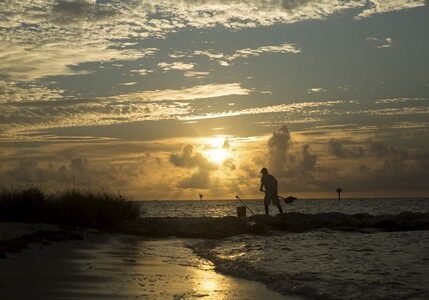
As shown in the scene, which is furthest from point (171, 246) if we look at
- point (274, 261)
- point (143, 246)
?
point (274, 261)

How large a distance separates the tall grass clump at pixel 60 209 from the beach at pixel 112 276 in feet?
23.7

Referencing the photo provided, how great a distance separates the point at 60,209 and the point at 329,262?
44.8ft

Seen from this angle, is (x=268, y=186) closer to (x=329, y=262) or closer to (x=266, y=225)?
(x=266, y=225)

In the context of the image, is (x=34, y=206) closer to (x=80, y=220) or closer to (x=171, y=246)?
(x=80, y=220)

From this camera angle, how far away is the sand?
9.37 m

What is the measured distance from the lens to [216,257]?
1602cm

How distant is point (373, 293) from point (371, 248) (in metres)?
8.40

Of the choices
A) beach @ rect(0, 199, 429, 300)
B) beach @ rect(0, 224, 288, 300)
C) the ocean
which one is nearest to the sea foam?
beach @ rect(0, 199, 429, 300)

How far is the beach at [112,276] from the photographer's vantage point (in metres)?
9.38

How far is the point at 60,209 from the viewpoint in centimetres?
2450

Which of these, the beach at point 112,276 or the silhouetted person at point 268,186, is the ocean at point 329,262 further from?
the silhouetted person at point 268,186

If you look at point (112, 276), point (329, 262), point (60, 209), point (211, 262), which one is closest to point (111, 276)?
point (112, 276)

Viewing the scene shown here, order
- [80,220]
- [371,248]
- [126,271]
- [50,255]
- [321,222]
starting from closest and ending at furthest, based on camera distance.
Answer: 1. [126,271]
2. [50,255]
3. [371,248]
4. [80,220]
5. [321,222]

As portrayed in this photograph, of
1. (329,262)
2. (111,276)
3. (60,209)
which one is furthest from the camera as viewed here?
(60,209)
